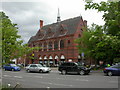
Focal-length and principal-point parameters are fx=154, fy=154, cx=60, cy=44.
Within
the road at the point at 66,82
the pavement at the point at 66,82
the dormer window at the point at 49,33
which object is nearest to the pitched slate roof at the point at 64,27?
the dormer window at the point at 49,33

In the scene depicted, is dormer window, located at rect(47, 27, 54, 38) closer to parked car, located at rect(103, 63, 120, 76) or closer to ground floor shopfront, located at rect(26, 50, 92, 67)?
ground floor shopfront, located at rect(26, 50, 92, 67)

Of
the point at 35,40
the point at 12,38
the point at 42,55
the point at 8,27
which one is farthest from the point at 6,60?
the point at 35,40

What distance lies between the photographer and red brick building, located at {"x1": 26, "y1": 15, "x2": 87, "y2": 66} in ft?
149

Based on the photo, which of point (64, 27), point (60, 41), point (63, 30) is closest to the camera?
point (60, 41)

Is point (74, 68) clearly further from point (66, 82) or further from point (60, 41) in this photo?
point (60, 41)

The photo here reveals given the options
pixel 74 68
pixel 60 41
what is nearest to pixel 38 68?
pixel 74 68

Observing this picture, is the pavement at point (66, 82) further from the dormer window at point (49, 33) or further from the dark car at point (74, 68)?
the dormer window at point (49, 33)

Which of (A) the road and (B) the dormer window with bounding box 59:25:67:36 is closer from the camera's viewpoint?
(A) the road

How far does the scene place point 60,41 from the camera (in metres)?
49.8

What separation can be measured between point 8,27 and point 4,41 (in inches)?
33.5

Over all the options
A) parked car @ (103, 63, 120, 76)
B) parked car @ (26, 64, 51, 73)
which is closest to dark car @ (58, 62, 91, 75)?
parked car @ (103, 63, 120, 76)

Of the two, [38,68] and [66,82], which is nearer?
[66,82]

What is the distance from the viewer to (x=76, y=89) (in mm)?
10234

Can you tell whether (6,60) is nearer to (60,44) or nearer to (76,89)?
(76,89)
